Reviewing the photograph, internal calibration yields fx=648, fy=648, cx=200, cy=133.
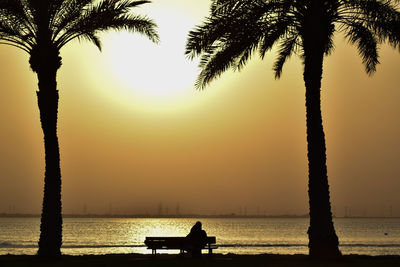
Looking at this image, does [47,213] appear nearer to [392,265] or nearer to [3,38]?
[3,38]

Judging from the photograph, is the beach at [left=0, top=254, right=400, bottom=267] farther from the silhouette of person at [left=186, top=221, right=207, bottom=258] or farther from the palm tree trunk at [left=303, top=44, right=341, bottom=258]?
the palm tree trunk at [left=303, top=44, right=341, bottom=258]

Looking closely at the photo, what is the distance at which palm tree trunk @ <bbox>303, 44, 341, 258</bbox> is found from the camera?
69.1 ft

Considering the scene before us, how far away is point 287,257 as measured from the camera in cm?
2234

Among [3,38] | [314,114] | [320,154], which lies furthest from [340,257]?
[3,38]

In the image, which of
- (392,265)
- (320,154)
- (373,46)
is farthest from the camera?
(373,46)

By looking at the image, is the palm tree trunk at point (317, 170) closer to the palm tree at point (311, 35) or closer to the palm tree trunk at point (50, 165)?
the palm tree at point (311, 35)

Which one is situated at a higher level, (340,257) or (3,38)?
(3,38)

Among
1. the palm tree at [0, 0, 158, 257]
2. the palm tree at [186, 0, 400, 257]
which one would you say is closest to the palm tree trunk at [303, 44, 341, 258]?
the palm tree at [186, 0, 400, 257]

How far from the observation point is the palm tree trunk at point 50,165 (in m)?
22.3

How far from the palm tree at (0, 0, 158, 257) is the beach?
46.2 inches

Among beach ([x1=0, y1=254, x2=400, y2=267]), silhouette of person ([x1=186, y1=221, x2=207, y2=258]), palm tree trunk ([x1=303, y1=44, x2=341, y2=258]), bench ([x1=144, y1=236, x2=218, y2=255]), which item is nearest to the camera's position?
beach ([x1=0, y1=254, x2=400, y2=267])

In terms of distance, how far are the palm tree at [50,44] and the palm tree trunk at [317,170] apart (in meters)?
7.12

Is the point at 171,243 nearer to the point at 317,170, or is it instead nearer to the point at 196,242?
the point at 196,242

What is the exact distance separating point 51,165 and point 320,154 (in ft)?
30.2
